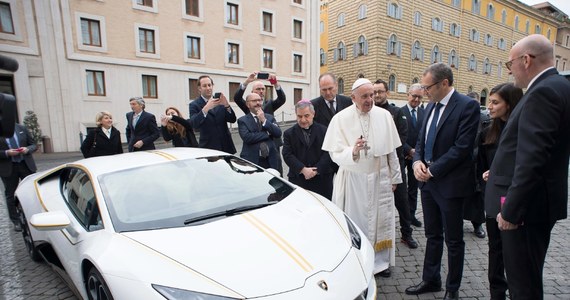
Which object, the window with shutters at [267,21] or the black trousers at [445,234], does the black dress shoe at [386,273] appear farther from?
the window with shutters at [267,21]

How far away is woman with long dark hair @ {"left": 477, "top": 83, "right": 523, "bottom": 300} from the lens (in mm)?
2488

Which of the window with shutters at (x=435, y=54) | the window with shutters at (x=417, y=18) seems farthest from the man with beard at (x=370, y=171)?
the window with shutters at (x=435, y=54)

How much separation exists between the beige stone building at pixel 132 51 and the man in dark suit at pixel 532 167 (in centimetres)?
1927

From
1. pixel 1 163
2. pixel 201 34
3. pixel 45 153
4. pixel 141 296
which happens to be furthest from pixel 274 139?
pixel 201 34

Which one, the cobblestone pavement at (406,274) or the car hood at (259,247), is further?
the cobblestone pavement at (406,274)

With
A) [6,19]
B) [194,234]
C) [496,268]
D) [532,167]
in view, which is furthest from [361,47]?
[194,234]

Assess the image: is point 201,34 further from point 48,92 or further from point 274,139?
point 274,139

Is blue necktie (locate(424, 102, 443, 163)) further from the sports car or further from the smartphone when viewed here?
the smartphone

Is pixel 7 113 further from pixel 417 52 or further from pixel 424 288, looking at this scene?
pixel 417 52

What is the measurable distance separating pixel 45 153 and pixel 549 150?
1919cm

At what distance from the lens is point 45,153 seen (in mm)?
15523

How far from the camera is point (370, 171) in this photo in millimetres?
3137

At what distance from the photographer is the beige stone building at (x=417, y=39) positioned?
32438 millimetres

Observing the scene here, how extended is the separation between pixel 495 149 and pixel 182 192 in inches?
107
